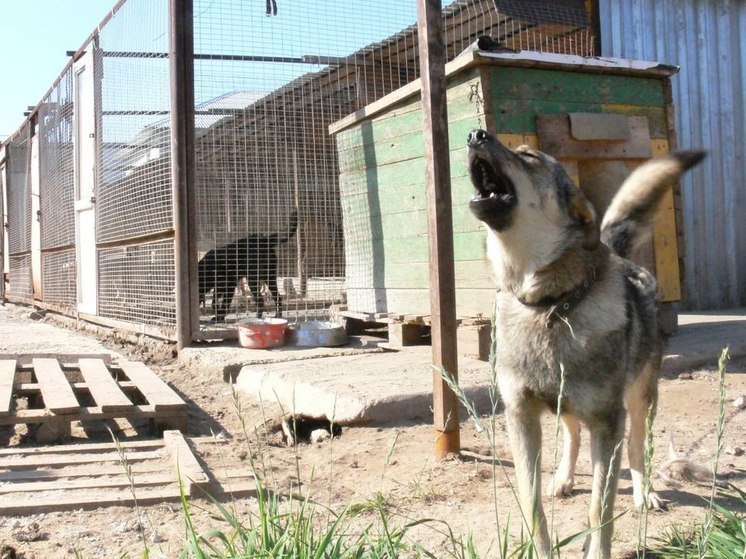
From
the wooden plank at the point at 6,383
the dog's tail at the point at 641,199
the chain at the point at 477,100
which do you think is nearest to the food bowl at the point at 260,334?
the wooden plank at the point at 6,383

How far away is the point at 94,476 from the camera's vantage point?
132 inches

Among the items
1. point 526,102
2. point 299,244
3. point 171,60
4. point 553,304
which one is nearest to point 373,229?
A: point 299,244

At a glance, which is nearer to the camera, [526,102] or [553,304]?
[553,304]

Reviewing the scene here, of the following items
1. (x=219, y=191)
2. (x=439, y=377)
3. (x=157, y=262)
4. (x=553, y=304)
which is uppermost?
(x=219, y=191)

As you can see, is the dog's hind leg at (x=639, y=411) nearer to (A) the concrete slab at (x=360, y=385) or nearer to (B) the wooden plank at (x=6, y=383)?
(A) the concrete slab at (x=360, y=385)

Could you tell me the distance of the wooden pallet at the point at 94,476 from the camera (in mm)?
2965

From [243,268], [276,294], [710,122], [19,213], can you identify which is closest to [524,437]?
[276,294]

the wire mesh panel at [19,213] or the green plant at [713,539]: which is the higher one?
the wire mesh panel at [19,213]

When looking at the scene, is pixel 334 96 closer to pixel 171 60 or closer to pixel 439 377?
pixel 171 60

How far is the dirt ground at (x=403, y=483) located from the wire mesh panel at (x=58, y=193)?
570 centimetres

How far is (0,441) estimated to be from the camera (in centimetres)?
422

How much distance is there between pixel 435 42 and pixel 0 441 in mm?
3267

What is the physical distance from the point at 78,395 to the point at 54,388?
425mm

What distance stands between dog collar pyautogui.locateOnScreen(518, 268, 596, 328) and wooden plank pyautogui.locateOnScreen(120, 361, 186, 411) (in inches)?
101
